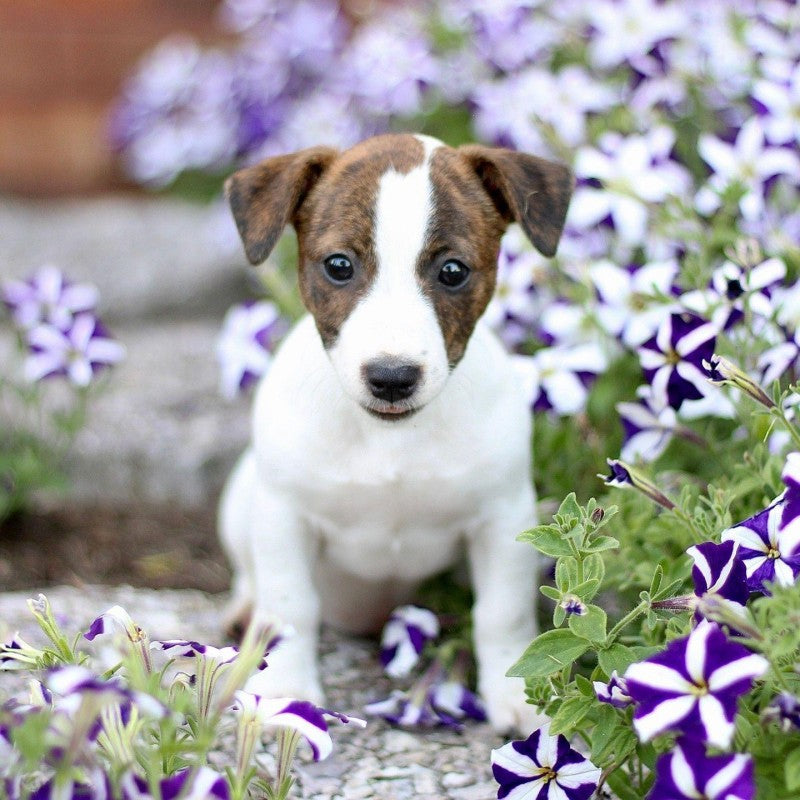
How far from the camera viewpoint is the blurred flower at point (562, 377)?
356cm

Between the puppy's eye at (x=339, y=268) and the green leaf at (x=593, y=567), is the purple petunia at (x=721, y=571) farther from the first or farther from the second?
the puppy's eye at (x=339, y=268)

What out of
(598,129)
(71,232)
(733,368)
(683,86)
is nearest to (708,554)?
(733,368)

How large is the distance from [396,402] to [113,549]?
209 cm

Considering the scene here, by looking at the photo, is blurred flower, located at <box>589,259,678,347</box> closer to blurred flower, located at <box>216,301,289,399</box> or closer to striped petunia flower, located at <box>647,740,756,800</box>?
blurred flower, located at <box>216,301,289,399</box>

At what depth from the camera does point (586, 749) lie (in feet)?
9.70

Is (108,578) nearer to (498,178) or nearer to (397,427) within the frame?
(397,427)

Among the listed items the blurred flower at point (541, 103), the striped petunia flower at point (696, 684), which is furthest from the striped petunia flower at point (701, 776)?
the blurred flower at point (541, 103)

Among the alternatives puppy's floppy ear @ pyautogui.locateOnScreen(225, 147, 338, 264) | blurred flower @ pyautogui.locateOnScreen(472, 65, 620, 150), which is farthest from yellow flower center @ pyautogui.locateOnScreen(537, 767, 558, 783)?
blurred flower @ pyautogui.locateOnScreen(472, 65, 620, 150)

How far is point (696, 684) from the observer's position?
2111 millimetres

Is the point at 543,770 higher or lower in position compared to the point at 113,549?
higher

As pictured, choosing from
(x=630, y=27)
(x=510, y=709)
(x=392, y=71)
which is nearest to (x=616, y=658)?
(x=510, y=709)

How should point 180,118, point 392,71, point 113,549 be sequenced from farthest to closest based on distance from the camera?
1. point 180,118
2. point 392,71
3. point 113,549

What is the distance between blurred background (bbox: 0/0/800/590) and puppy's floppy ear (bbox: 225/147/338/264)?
998mm

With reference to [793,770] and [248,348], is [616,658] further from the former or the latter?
[248,348]
